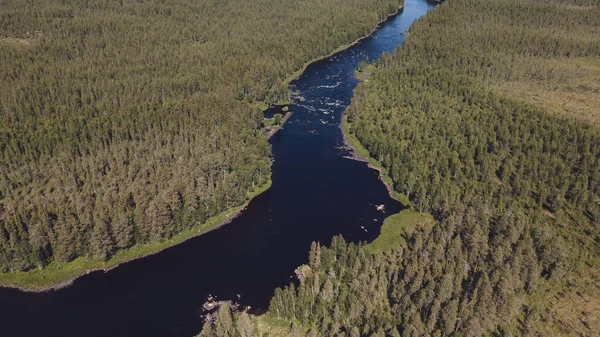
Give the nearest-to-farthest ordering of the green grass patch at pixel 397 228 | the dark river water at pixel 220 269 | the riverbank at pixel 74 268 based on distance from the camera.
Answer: the dark river water at pixel 220 269 < the riverbank at pixel 74 268 < the green grass patch at pixel 397 228

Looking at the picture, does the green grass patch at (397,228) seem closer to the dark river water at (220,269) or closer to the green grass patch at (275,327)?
the dark river water at (220,269)

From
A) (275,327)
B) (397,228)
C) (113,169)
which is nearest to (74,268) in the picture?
(113,169)

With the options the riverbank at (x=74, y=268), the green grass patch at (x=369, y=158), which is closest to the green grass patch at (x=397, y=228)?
the green grass patch at (x=369, y=158)

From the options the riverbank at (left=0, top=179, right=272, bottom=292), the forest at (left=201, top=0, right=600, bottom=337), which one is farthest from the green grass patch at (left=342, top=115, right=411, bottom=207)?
the riverbank at (left=0, top=179, right=272, bottom=292)

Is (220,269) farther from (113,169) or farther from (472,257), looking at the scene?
(472,257)

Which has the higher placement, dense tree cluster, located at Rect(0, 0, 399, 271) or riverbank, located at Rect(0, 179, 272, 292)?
dense tree cluster, located at Rect(0, 0, 399, 271)

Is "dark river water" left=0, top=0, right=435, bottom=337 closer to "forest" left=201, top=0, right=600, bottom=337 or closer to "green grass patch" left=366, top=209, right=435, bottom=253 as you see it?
"green grass patch" left=366, top=209, right=435, bottom=253
